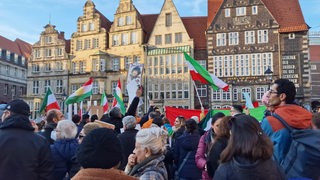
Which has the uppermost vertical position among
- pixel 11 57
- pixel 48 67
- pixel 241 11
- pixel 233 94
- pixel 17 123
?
pixel 241 11

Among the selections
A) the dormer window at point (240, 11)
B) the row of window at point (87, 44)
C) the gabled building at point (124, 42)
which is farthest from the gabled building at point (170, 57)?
the row of window at point (87, 44)

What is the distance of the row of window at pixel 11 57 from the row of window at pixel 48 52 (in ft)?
48.9

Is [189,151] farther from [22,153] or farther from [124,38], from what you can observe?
[124,38]

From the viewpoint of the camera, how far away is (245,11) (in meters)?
31.7

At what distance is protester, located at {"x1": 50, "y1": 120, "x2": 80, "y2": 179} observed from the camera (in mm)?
4352

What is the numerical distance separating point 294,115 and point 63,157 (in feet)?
9.62

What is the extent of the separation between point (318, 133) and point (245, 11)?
1202 inches

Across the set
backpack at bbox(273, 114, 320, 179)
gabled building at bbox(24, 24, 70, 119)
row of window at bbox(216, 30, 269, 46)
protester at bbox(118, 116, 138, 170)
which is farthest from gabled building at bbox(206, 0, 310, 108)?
backpack at bbox(273, 114, 320, 179)

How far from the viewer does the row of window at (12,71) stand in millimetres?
51581

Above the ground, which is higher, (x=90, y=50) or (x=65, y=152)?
(x=90, y=50)

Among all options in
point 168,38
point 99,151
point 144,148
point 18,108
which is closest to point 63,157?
point 18,108

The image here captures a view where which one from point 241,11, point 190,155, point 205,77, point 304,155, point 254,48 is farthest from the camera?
point 241,11

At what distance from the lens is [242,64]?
31484 mm

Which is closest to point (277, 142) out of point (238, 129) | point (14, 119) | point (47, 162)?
point (238, 129)
